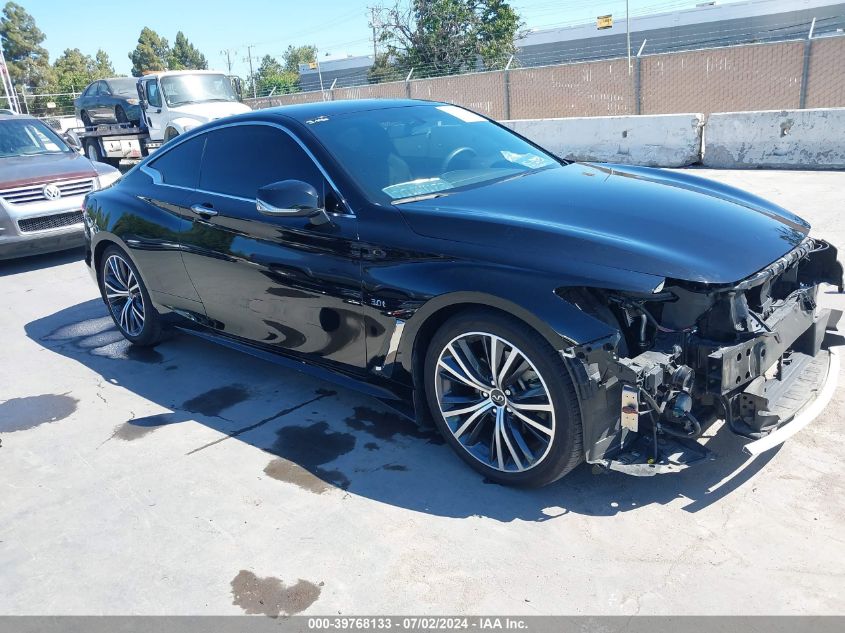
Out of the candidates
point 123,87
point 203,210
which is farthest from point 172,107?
point 203,210

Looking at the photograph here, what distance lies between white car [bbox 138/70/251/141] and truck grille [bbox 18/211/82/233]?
730 centimetres

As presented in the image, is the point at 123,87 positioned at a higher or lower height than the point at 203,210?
higher

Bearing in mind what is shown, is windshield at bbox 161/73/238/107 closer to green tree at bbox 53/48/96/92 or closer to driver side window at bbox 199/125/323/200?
driver side window at bbox 199/125/323/200

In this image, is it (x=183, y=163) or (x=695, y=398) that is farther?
(x=183, y=163)

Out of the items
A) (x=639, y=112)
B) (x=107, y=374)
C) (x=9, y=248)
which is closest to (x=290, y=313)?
(x=107, y=374)

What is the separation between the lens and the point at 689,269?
2766mm

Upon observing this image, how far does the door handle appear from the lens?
4.31 metres

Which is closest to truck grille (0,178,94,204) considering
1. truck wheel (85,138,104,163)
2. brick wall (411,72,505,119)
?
truck wheel (85,138,104,163)

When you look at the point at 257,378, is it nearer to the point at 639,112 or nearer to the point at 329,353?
the point at 329,353

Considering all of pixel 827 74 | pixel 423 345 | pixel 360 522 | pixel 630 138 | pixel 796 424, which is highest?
pixel 827 74

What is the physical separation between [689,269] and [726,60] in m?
17.5

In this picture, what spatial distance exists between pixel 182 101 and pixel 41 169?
796 centimetres

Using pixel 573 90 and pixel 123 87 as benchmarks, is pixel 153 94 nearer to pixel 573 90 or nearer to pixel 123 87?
pixel 123 87

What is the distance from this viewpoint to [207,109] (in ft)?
52.4
